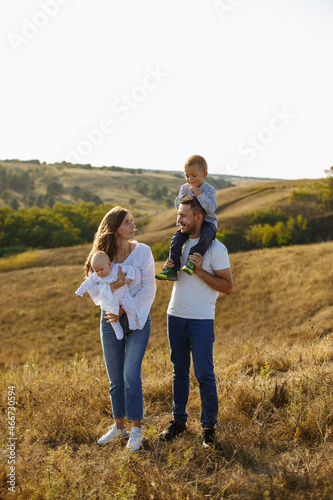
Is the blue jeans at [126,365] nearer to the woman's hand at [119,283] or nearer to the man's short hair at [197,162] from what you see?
the woman's hand at [119,283]

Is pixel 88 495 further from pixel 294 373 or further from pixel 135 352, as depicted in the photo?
pixel 294 373

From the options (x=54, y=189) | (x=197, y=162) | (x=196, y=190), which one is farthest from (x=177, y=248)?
(x=54, y=189)

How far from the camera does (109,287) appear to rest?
3439 millimetres

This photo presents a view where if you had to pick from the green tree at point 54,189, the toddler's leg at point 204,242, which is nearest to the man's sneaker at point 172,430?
the toddler's leg at point 204,242

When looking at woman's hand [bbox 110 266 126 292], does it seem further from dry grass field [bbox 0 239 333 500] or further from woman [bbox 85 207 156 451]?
dry grass field [bbox 0 239 333 500]

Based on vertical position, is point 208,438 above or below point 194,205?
below

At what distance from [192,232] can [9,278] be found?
35.5 meters

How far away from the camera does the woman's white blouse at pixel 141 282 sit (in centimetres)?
358

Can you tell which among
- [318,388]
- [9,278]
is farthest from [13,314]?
[318,388]

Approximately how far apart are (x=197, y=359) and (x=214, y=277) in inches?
29.0

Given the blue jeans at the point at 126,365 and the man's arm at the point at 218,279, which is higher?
the man's arm at the point at 218,279

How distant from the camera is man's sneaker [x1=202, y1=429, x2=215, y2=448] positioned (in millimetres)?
3322

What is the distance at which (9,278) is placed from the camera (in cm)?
3594

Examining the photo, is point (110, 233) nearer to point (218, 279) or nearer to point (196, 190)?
point (196, 190)
